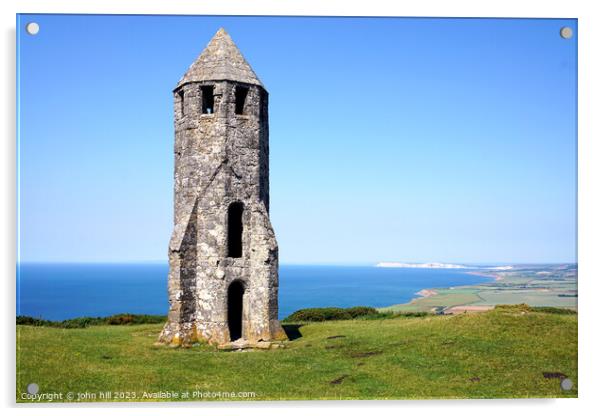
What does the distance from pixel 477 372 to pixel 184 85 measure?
13.9 meters

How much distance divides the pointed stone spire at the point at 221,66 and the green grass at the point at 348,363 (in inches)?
367

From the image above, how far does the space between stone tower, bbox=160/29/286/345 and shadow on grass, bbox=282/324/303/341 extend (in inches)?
44.1

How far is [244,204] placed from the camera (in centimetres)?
2309

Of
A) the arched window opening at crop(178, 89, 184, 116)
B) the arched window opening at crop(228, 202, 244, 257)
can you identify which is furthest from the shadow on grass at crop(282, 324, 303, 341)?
the arched window opening at crop(178, 89, 184, 116)

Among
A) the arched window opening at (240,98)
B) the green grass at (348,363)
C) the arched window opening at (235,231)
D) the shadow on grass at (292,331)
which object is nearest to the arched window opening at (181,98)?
the arched window opening at (240,98)

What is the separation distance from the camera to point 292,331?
25.5 metres

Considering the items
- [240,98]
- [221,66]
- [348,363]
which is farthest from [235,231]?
[348,363]

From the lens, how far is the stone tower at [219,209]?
22.3 meters

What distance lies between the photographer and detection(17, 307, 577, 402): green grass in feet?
51.9

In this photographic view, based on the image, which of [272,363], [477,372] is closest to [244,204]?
[272,363]

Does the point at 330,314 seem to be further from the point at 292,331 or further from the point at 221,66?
the point at 221,66

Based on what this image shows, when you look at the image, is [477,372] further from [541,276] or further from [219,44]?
[219,44]

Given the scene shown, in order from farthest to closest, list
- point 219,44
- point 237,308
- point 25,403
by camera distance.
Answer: point 237,308, point 219,44, point 25,403

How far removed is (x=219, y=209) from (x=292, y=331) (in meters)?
6.06
